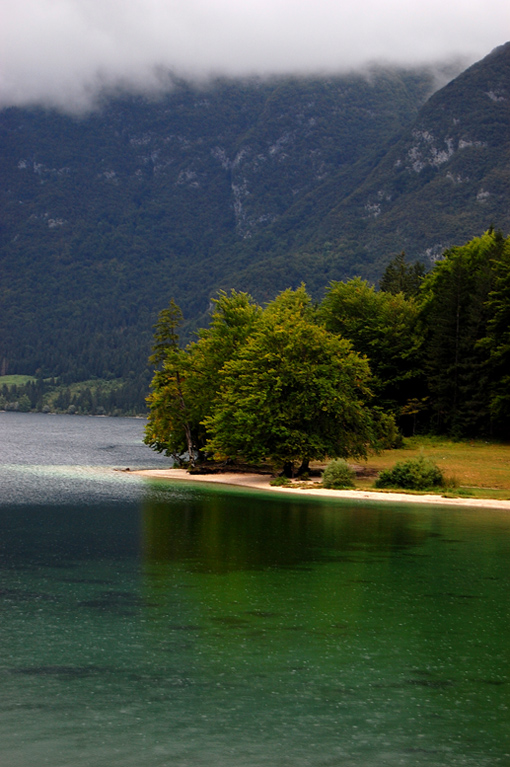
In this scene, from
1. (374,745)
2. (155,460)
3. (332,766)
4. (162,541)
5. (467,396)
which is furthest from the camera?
(155,460)

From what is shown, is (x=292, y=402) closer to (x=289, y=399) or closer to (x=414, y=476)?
(x=289, y=399)

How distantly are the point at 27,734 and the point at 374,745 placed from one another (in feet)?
19.2

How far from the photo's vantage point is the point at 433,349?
90.1 m

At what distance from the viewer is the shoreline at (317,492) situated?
47.8m

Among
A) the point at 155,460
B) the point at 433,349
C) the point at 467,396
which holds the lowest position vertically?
the point at 155,460

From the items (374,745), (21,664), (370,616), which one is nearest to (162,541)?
(370,616)

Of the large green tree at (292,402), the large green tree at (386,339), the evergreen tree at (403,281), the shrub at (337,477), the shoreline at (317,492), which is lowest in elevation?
the shoreline at (317,492)

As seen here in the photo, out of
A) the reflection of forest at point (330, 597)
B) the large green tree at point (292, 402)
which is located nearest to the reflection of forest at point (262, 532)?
the reflection of forest at point (330, 597)

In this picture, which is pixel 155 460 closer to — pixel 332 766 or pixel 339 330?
pixel 339 330

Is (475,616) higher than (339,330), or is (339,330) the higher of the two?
(339,330)

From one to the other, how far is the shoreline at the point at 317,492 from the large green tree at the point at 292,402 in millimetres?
2380

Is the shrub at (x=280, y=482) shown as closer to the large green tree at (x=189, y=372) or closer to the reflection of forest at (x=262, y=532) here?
the reflection of forest at (x=262, y=532)

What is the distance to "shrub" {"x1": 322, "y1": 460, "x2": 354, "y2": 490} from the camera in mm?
56219

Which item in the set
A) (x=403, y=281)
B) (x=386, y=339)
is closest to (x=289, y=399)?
(x=386, y=339)
